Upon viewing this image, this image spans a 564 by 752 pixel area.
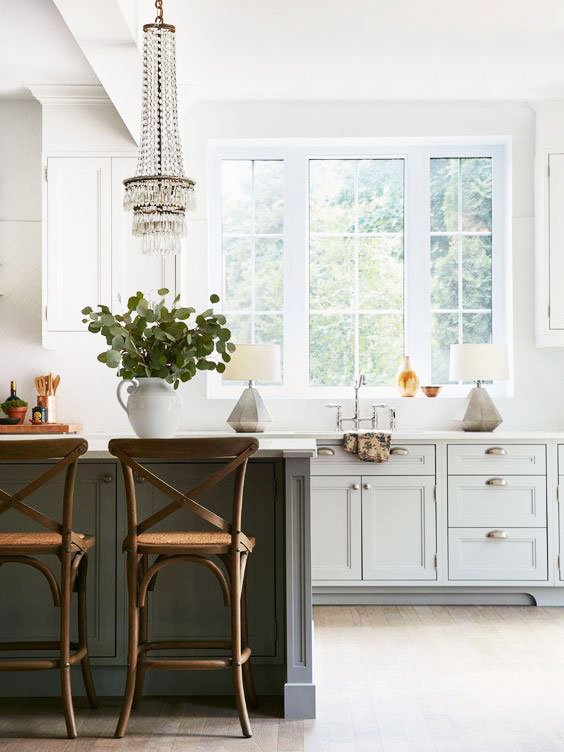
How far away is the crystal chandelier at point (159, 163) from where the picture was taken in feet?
9.86

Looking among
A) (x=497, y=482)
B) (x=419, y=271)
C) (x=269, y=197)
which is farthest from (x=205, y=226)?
(x=497, y=482)

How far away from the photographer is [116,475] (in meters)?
3.26

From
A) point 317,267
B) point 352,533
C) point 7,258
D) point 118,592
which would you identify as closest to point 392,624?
point 352,533

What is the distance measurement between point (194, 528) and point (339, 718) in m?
0.80

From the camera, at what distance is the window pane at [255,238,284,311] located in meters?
5.64

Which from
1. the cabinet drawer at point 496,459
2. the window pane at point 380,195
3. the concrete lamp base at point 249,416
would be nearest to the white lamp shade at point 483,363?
the cabinet drawer at point 496,459

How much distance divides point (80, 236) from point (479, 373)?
7.62 feet

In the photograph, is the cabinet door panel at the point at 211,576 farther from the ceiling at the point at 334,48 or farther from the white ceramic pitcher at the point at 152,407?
the ceiling at the point at 334,48

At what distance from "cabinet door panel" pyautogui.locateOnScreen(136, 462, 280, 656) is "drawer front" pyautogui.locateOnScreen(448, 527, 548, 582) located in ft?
6.08

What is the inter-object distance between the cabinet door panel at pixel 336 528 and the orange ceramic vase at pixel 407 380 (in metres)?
0.81

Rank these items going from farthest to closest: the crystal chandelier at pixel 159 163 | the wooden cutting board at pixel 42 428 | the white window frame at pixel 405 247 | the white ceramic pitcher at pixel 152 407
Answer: the white window frame at pixel 405 247 < the wooden cutting board at pixel 42 428 < the white ceramic pitcher at pixel 152 407 < the crystal chandelier at pixel 159 163

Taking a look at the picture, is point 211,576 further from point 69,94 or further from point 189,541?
point 69,94

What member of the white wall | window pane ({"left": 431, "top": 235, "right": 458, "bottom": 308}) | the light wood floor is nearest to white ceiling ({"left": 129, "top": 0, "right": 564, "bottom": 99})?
the white wall

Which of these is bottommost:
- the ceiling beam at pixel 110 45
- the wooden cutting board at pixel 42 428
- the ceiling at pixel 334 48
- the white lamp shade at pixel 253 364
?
the wooden cutting board at pixel 42 428
